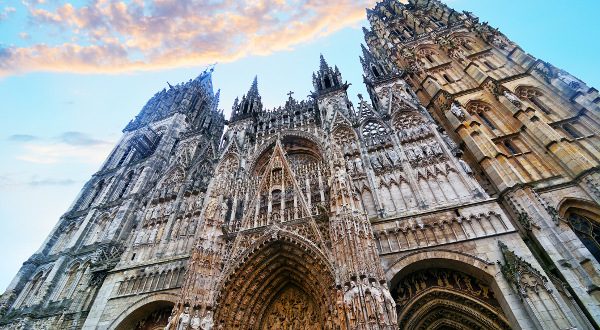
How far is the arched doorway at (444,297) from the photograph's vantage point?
9.13 meters

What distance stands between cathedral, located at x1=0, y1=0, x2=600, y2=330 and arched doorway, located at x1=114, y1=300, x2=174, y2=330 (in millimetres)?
79

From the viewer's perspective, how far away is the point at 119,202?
63.7 feet

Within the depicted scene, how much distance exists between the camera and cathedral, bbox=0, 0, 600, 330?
30.5 ft

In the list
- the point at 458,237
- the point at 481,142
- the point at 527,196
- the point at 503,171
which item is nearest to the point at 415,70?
the point at 481,142

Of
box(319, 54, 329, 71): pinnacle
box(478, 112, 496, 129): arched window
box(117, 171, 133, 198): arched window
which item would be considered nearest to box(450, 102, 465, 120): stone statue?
box(478, 112, 496, 129): arched window

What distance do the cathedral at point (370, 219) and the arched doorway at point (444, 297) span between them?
58mm

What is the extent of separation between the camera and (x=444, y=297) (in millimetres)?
9727

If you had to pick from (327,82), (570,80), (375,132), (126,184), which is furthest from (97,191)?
(570,80)

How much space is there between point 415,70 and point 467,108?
5.62m

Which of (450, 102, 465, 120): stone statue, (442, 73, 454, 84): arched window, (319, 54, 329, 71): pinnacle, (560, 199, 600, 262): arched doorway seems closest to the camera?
(560, 199, 600, 262): arched doorway

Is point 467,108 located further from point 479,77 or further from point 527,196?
point 527,196

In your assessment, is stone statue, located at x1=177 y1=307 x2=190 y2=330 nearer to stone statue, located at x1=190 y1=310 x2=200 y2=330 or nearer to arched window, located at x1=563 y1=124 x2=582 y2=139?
stone statue, located at x1=190 y1=310 x2=200 y2=330

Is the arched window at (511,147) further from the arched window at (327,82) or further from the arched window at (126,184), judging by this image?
the arched window at (126,184)

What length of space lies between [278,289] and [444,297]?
6115mm
